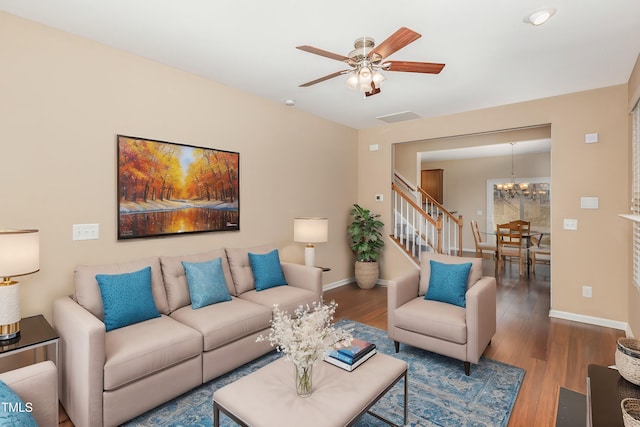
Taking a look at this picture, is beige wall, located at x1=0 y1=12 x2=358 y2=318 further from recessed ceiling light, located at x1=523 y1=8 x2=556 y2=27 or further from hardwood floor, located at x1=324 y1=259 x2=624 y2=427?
recessed ceiling light, located at x1=523 y1=8 x2=556 y2=27

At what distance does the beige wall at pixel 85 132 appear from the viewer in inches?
95.7

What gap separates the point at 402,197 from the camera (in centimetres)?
577

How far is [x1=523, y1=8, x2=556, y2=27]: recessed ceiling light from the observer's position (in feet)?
7.54

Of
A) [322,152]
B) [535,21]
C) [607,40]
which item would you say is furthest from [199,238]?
[607,40]

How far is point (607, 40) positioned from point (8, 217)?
4.89 meters

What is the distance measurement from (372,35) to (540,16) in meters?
1.19

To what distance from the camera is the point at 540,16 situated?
2.32 metres

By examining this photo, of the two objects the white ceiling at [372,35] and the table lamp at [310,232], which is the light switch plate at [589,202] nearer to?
the white ceiling at [372,35]

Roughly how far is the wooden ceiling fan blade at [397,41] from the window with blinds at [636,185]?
2646mm

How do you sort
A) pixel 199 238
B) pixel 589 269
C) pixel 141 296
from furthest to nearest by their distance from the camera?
pixel 589 269
pixel 199 238
pixel 141 296

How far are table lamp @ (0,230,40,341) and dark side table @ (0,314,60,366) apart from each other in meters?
0.06

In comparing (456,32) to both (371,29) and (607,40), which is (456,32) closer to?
(371,29)

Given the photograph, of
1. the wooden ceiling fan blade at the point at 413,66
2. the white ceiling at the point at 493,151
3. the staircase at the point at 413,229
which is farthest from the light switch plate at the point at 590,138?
the white ceiling at the point at 493,151

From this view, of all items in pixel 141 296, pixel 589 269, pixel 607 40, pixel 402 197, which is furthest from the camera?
pixel 402 197
